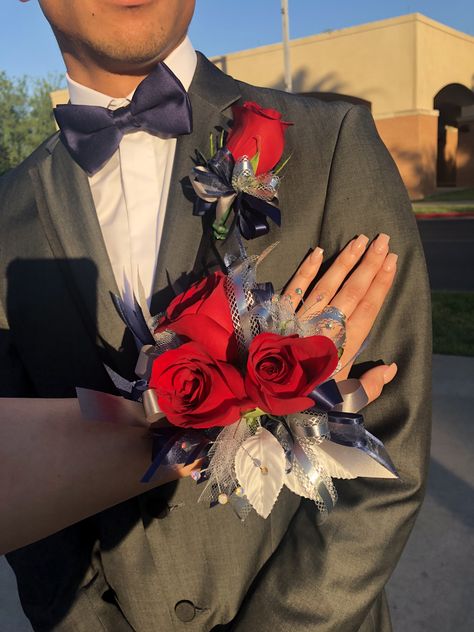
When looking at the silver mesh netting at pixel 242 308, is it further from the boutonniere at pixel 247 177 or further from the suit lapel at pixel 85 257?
the suit lapel at pixel 85 257

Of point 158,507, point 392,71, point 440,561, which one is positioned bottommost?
point 440,561

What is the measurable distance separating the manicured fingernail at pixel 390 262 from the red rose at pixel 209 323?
318mm

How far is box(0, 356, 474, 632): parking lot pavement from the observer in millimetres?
2471

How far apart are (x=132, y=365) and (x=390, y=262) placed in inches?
22.0

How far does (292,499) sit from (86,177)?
0.85m

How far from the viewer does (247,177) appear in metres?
1.07

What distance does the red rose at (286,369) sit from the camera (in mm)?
769

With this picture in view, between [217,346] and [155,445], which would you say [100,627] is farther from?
[217,346]

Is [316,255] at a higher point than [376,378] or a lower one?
higher

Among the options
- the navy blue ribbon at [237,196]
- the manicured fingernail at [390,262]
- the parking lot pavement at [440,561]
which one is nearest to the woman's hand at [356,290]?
the manicured fingernail at [390,262]

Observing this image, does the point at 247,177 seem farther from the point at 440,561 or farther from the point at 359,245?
the point at 440,561

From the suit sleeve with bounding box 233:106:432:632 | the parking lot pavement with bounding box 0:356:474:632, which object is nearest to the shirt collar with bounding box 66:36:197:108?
the suit sleeve with bounding box 233:106:432:632

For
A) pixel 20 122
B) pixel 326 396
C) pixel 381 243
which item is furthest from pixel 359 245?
pixel 20 122

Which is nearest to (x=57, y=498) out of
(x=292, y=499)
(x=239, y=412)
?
(x=239, y=412)
